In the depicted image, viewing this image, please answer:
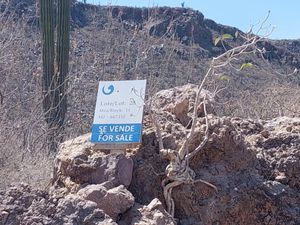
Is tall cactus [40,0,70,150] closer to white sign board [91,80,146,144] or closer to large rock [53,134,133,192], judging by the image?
white sign board [91,80,146,144]

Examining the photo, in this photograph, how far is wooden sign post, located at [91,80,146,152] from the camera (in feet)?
14.9

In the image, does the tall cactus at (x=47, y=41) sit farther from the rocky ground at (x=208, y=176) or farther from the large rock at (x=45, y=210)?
the large rock at (x=45, y=210)

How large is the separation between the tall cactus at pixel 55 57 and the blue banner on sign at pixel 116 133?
3.25 meters

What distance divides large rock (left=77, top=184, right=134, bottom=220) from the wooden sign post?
0.68 meters

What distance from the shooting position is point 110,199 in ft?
12.4

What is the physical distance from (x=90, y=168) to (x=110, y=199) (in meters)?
0.57

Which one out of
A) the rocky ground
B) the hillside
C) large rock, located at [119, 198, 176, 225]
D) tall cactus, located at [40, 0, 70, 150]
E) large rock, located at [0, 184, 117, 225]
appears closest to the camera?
large rock, located at [0, 184, 117, 225]

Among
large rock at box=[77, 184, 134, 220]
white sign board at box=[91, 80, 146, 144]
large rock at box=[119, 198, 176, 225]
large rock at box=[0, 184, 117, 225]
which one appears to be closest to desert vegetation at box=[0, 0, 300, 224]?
white sign board at box=[91, 80, 146, 144]

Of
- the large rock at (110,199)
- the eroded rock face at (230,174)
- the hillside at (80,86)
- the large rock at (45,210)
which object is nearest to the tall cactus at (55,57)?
the hillside at (80,86)


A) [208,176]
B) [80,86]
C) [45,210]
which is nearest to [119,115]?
[208,176]

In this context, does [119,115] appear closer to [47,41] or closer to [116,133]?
[116,133]

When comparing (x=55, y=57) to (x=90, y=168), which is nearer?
(x=90, y=168)

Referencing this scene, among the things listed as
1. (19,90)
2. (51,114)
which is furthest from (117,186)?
(19,90)

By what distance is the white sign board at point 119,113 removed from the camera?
4559mm
